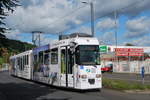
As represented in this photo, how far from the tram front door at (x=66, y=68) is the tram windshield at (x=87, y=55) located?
2.04 feet

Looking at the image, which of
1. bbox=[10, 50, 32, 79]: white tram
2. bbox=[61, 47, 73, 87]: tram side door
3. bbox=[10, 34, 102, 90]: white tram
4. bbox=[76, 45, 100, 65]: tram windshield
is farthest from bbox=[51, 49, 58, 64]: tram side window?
bbox=[10, 50, 32, 79]: white tram

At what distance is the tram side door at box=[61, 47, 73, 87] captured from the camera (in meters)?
17.9

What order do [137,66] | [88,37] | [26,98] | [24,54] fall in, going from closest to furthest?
[26,98]
[88,37]
[24,54]
[137,66]

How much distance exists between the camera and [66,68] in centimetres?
1834

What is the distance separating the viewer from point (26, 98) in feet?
49.2

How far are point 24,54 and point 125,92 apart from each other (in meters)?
15.5

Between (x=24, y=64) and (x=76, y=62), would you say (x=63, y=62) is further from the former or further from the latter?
(x=24, y=64)

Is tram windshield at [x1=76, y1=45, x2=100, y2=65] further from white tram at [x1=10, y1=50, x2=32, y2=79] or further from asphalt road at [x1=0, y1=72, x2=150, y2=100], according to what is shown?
white tram at [x1=10, y1=50, x2=32, y2=79]

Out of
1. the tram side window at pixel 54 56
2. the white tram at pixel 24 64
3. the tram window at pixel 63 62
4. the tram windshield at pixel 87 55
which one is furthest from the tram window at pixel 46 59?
the white tram at pixel 24 64

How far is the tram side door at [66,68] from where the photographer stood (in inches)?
706

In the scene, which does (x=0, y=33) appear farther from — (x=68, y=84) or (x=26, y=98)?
(x=68, y=84)

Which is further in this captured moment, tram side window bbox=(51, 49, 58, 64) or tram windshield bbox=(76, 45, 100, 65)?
tram side window bbox=(51, 49, 58, 64)

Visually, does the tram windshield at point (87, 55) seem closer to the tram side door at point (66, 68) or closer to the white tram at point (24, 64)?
the tram side door at point (66, 68)

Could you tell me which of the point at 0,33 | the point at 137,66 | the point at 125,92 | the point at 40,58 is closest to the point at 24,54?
the point at 40,58
